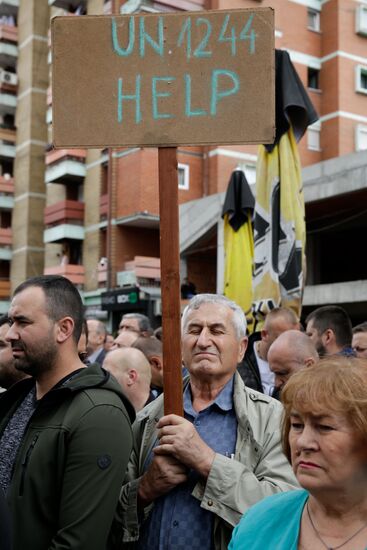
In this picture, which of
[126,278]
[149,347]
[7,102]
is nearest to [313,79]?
[126,278]

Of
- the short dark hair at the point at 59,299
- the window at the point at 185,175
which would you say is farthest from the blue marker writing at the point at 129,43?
the window at the point at 185,175

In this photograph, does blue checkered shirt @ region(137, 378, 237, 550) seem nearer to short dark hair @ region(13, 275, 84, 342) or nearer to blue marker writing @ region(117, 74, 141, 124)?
short dark hair @ region(13, 275, 84, 342)

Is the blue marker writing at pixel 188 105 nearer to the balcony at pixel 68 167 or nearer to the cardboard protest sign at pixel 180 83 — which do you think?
the cardboard protest sign at pixel 180 83

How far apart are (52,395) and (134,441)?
471mm

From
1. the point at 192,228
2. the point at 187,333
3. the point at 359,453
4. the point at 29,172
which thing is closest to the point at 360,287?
the point at 192,228

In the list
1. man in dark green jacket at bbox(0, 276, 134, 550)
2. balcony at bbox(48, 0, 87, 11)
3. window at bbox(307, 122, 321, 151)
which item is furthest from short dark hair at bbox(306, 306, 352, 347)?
balcony at bbox(48, 0, 87, 11)

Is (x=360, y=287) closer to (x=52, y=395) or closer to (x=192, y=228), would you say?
(x=192, y=228)

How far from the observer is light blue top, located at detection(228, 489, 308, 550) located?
→ 2221 millimetres

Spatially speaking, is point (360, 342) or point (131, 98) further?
point (360, 342)

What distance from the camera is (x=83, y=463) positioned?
8.99 feet

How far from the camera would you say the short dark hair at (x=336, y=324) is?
6094 mm

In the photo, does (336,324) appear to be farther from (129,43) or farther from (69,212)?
(69,212)

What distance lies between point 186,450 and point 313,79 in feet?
96.3

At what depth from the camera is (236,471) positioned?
2799 millimetres
